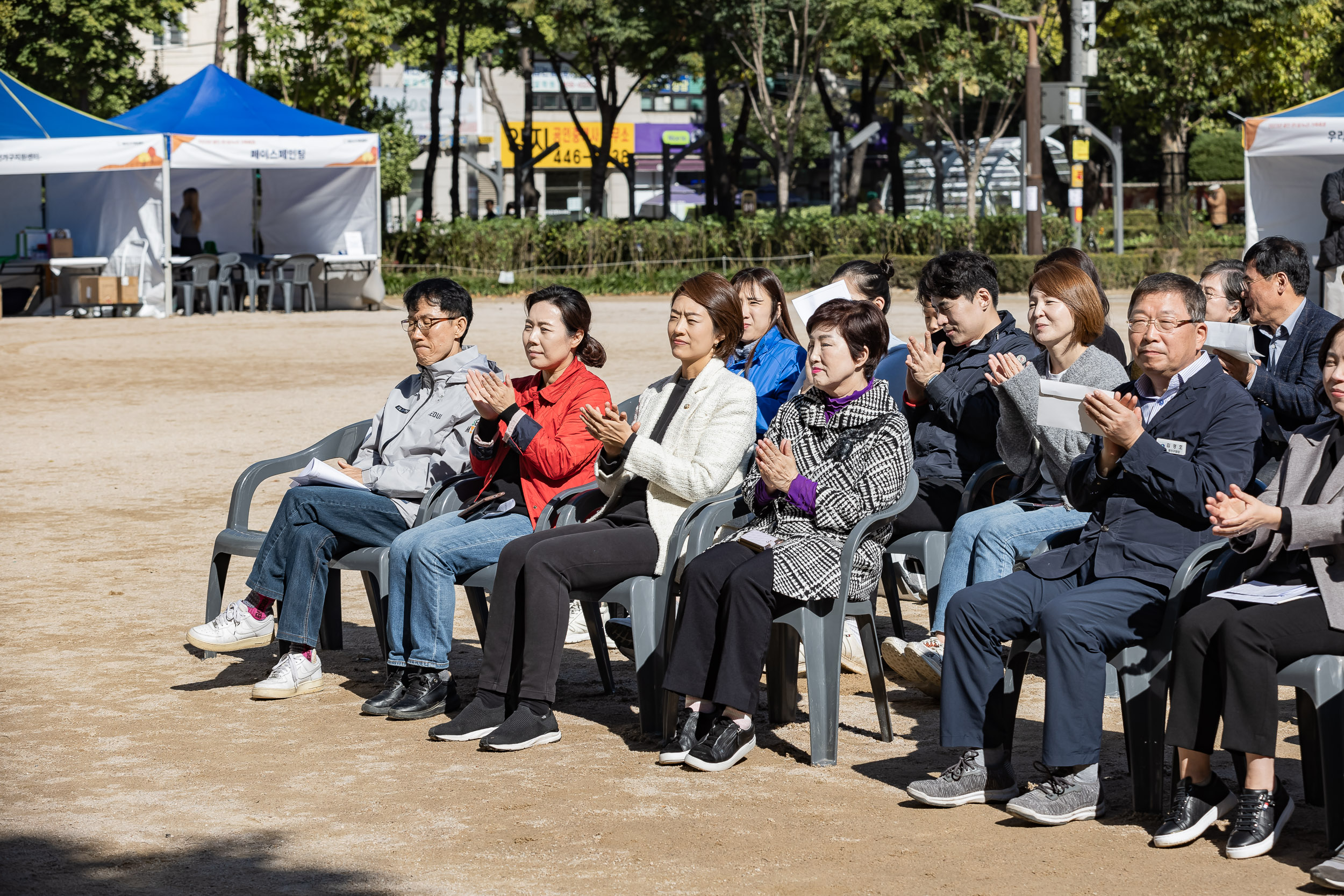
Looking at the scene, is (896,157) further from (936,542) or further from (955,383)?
(936,542)

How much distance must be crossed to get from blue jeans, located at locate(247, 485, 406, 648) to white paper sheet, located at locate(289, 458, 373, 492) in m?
0.04

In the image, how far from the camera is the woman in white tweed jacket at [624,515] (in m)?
4.94

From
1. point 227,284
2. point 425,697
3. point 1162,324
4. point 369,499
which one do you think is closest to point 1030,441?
point 1162,324

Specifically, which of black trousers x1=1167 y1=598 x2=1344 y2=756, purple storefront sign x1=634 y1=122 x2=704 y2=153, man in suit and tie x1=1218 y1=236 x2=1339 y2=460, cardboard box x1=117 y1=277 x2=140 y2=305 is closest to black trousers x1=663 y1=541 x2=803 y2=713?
black trousers x1=1167 y1=598 x2=1344 y2=756

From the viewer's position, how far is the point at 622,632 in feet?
17.8

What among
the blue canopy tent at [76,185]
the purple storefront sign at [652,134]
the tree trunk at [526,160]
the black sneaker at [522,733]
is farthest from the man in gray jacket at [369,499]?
the purple storefront sign at [652,134]

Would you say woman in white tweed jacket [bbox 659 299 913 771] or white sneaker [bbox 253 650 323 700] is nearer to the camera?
woman in white tweed jacket [bbox 659 299 913 771]

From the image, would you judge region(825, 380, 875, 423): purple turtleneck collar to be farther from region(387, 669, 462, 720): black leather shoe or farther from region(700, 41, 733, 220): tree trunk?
region(700, 41, 733, 220): tree trunk

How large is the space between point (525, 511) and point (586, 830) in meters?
1.63

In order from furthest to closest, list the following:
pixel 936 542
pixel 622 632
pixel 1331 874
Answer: pixel 936 542, pixel 622 632, pixel 1331 874

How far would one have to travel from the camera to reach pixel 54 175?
27562 mm

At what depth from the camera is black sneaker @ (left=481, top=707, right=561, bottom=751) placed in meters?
4.87

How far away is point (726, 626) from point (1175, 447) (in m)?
1.38

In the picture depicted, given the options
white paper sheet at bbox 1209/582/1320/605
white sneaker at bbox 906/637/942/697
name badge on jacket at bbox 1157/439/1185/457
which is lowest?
white sneaker at bbox 906/637/942/697
